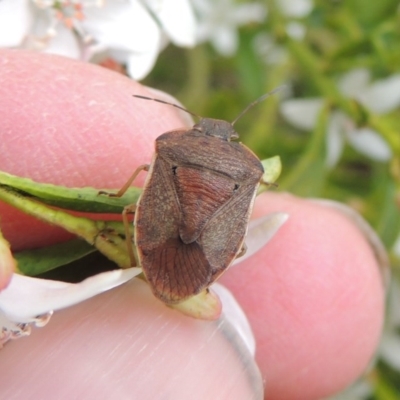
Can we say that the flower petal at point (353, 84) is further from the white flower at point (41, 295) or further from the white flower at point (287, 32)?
the white flower at point (41, 295)

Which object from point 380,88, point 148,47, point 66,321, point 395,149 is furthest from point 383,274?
point 66,321

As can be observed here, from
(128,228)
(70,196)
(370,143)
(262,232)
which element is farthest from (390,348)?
(70,196)

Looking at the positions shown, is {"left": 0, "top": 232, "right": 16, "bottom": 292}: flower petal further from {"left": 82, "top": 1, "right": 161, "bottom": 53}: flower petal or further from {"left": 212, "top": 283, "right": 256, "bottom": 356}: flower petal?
{"left": 82, "top": 1, "right": 161, "bottom": 53}: flower petal

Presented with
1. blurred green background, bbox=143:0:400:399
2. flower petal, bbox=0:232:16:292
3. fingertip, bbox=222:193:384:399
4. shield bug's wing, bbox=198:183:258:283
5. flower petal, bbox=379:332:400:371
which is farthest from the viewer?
flower petal, bbox=379:332:400:371

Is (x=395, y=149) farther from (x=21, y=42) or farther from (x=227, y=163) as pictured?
(x=21, y=42)

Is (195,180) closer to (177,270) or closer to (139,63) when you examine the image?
(177,270)

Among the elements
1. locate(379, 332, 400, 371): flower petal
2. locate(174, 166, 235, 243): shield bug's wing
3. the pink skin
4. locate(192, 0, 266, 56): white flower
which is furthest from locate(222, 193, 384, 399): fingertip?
locate(192, 0, 266, 56): white flower
